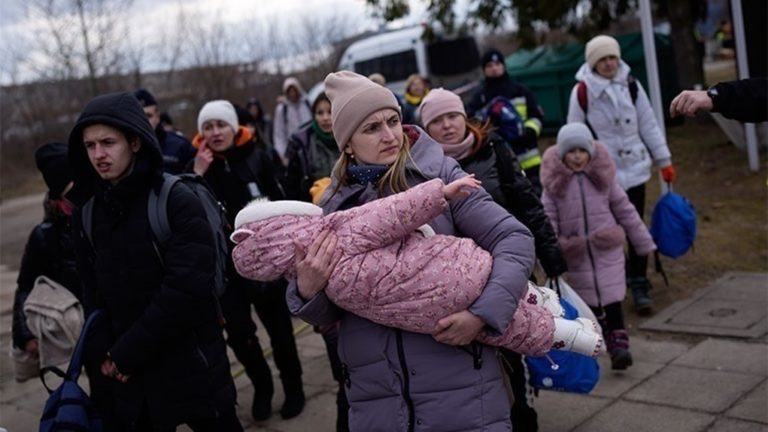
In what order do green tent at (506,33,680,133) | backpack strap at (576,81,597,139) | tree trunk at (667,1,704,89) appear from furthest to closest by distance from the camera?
green tent at (506,33,680,133) → tree trunk at (667,1,704,89) → backpack strap at (576,81,597,139)

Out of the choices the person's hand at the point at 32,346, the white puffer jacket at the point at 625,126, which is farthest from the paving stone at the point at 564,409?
the person's hand at the point at 32,346

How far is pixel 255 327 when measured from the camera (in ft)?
18.3

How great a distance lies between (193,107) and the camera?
2953cm

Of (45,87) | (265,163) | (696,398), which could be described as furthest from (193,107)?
(696,398)

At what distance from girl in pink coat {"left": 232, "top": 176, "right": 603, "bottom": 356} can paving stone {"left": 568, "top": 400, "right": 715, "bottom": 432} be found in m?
2.11

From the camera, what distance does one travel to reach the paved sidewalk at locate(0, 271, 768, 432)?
182 inches

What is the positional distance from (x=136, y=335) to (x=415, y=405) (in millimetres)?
1303

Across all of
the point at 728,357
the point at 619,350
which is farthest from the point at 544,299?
the point at 728,357

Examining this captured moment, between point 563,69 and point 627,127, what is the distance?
896 centimetres

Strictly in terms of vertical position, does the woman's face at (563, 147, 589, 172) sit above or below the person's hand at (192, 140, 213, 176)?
below

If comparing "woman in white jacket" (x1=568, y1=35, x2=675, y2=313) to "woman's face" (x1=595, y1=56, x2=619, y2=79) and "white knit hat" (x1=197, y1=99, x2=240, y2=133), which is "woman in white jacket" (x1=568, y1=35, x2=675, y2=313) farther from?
"white knit hat" (x1=197, y1=99, x2=240, y2=133)

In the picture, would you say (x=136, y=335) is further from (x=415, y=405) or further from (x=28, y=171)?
(x=28, y=171)

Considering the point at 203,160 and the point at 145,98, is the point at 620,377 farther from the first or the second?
the point at 145,98

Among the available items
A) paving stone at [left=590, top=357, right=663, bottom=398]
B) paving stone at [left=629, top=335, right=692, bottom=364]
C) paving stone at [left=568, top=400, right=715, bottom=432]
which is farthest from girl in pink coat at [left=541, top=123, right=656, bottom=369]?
paving stone at [left=568, top=400, right=715, bottom=432]
